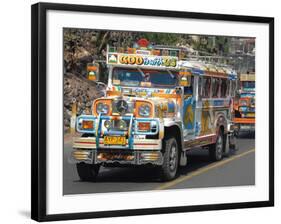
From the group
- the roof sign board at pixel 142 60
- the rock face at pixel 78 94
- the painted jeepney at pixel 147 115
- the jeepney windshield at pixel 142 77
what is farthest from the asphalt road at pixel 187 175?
the roof sign board at pixel 142 60

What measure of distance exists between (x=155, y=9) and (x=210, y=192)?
8.97 feet

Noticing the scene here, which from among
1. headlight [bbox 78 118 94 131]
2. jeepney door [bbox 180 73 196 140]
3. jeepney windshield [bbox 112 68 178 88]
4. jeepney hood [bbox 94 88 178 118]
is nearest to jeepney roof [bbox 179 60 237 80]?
jeepney door [bbox 180 73 196 140]

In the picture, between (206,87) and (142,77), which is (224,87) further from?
(142,77)

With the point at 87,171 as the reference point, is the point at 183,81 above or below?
above

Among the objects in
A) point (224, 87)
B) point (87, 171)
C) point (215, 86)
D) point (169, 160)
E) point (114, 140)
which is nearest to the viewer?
point (87, 171)

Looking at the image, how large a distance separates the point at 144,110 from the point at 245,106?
6.17 ft

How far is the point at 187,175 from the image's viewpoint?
11539mm

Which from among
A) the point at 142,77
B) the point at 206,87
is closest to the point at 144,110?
the point at 142,77

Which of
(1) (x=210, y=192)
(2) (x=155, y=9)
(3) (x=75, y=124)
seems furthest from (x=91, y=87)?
(1) (x=210, y=192)

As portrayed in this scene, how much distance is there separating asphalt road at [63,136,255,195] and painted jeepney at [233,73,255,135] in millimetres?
187

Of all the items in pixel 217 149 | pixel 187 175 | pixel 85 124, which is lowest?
pixel 187 175

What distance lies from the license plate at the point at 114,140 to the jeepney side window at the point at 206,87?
5.32ft

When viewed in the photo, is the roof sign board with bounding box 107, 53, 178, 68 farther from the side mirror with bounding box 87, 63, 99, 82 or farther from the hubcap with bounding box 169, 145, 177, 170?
the hubcap with bounding box 169, 145, 177, 170

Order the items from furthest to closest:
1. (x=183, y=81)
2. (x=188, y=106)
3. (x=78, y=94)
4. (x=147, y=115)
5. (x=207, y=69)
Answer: (x=207, y=69), (x=188, y=106), (x=183, y=81), (x=147, y=115), (x=78, y=94)
